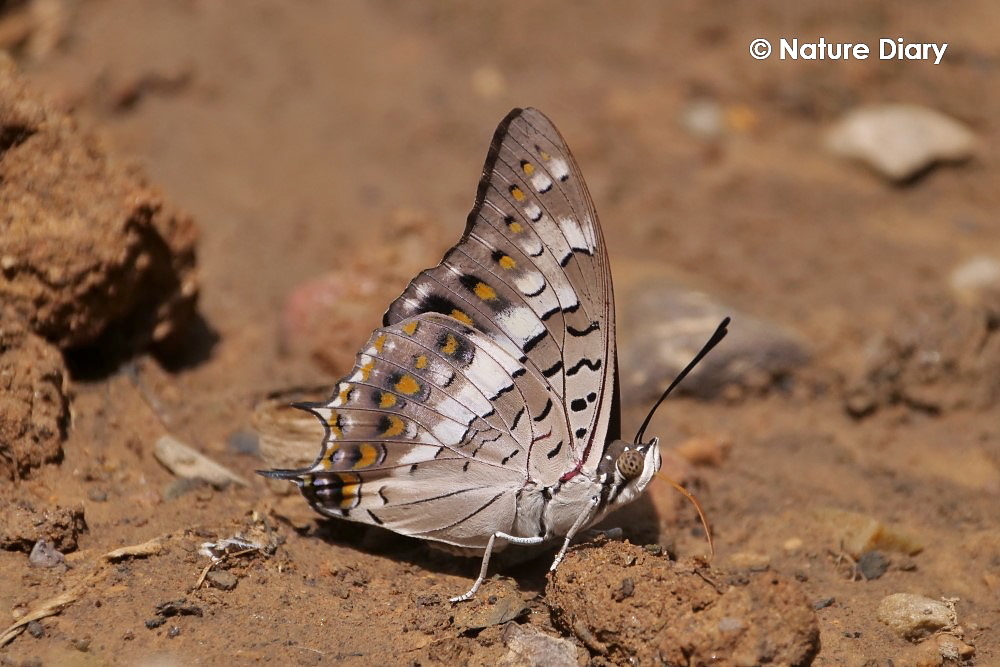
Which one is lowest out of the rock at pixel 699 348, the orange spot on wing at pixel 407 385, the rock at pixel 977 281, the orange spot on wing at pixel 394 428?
the orange spot on wing at pixel 394 428

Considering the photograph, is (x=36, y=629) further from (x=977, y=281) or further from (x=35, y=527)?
(x=977, y=281)

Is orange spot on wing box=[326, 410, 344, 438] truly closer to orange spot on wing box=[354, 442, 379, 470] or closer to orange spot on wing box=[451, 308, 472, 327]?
orange spot on wing box=[354, 442, 379, 470]

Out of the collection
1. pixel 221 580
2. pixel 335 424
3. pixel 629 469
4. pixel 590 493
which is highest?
pixel 629 469

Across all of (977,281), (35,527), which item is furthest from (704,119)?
(35,527)

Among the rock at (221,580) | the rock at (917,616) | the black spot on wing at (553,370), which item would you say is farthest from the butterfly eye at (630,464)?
the rock at (221,580)

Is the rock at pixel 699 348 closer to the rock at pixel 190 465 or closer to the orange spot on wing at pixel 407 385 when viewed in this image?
the orange spot on wing at pixel 407 385

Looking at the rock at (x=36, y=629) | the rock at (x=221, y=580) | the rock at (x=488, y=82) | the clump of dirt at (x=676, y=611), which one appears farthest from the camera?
the rock at (x=488, y=82)
